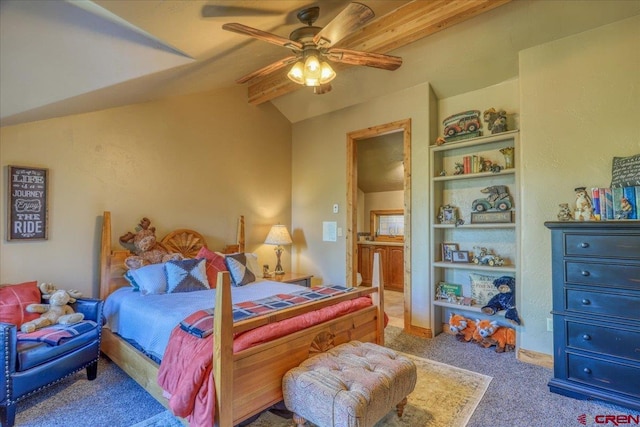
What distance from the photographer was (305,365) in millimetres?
1989

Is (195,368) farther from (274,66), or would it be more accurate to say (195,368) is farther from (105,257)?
(274,66)

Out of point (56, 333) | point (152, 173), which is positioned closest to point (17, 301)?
point (56, 333)

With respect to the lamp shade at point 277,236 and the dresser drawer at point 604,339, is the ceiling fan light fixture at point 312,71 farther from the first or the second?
the dresser drawer at point 604,339

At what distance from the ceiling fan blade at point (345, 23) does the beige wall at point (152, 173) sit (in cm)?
229

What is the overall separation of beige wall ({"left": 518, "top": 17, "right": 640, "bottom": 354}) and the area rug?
841 millimetres

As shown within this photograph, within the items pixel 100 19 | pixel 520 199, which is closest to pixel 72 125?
pixel 100 19

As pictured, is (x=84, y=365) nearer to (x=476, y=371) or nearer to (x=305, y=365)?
(x=305, y=365)

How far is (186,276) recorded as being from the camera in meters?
3.09

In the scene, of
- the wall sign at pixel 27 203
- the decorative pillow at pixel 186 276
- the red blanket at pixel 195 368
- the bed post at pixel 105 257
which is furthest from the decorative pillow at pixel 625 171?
the wall sign at pixel 27 203

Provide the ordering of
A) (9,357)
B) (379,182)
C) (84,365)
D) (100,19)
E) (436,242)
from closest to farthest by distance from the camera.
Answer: (9,357) < (100,19) < (84,365) < (436,242) < (379,182)

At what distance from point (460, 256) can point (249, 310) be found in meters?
2.55

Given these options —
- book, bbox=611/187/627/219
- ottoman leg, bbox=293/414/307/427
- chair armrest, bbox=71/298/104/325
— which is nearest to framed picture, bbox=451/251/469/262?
book, bbox=611/187/627/219

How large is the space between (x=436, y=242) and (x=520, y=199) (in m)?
0.99

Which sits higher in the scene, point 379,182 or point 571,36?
point 571,36
